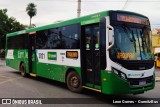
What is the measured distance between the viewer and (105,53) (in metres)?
9.16

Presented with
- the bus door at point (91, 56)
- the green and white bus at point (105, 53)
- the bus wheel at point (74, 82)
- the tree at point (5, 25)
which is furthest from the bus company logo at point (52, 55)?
the tree at point (5, 25)

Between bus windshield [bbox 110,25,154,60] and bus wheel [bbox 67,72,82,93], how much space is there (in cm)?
255

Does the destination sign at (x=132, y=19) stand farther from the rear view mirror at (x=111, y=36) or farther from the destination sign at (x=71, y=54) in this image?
the destination sign at (x=71, y=54)

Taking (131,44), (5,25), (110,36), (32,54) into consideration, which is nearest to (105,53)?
(110,36)

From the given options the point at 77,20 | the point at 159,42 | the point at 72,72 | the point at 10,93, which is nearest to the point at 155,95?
the point at 72,72

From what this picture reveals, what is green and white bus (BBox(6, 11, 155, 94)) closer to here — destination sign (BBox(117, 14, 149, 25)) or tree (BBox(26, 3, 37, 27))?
destination sign (BBox(117, 14, 149, 25))

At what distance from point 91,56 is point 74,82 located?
5.73ft

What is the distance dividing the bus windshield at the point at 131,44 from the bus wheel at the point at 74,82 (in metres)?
2.55

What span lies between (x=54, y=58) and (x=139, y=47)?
470cm

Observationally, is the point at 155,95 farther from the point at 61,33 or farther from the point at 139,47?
the point at 61,33

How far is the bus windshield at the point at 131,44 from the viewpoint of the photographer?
9.13m

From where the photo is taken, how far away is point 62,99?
10000 mm

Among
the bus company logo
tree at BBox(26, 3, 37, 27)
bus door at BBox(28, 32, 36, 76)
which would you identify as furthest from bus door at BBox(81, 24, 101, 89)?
tree at BBox(26, 3, 37, 27)

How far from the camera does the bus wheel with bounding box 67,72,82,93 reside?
11.1m
